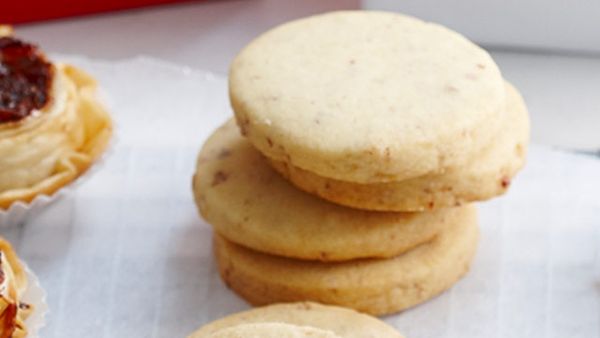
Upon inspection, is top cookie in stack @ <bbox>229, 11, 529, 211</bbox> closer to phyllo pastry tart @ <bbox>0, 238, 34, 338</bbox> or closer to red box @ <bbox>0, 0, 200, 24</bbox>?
phyllo pastry tart @ <bbox>0, 238, 34, 338</bbox>

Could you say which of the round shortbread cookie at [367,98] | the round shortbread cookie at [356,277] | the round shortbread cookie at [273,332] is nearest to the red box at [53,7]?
the round shortbread cookie at [367,98]

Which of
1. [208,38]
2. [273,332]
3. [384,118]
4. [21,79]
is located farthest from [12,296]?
[208,38]

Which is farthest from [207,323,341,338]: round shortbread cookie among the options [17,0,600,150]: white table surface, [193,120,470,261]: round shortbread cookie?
[17,0,600,150]: white table surface

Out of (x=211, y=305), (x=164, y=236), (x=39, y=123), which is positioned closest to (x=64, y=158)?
(x=39, y=123)

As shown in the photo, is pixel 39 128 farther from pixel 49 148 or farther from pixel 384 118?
pixel 384 118

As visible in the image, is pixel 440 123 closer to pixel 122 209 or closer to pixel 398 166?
pixel 398 166

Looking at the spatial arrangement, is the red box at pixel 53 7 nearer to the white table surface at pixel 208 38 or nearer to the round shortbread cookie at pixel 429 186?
the white table surface at pixel 208 38
